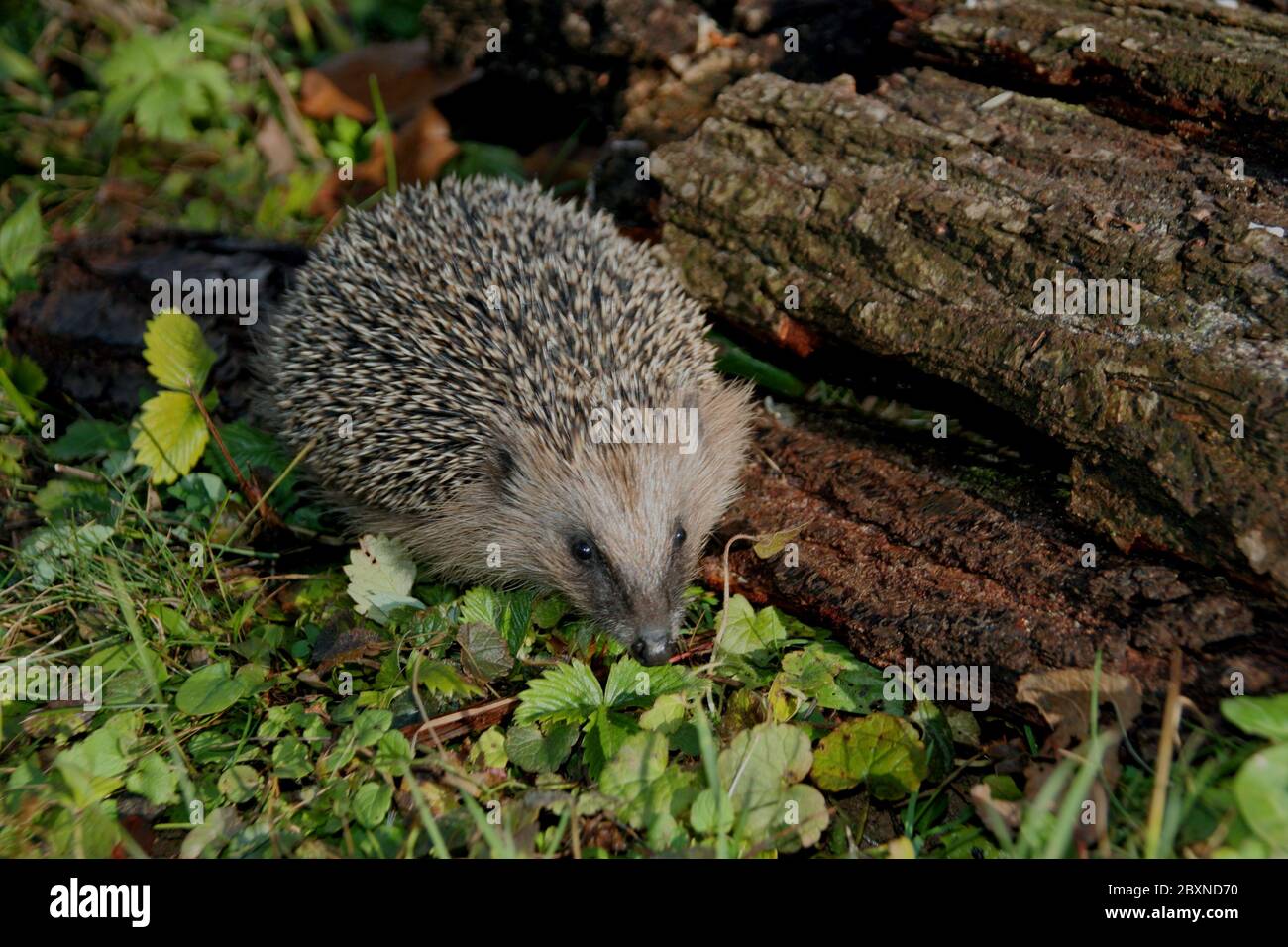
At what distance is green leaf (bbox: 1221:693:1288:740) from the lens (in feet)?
10.2

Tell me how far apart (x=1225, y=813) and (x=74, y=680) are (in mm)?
4476

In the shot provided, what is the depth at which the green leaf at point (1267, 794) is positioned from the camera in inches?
115

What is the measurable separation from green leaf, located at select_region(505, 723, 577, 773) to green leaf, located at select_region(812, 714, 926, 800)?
0.98m

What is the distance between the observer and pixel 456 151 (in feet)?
25.5

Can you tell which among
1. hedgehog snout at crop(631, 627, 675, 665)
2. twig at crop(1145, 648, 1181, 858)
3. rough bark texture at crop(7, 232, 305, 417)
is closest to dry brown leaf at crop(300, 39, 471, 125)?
rough bark texture at crop(7, 232, 305, 417)

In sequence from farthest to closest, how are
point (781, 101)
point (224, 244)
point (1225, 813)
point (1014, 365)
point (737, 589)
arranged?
point (224, 244) → point (781, 101) → point (737, 589) → point (1014, 365) → point (1225, 813)

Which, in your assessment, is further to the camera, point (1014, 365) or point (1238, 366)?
point (1014, 365)

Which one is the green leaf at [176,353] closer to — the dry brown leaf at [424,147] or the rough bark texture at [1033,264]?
the rough bark texture at [1033,264]

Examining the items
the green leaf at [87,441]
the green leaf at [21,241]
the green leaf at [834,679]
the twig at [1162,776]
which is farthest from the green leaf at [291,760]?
the green leaf at [21,241]

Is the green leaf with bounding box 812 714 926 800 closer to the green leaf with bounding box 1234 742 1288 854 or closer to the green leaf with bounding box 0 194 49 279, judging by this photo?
the green leaf with bounding box 1234 742 1288 854

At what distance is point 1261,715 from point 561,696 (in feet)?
8.08

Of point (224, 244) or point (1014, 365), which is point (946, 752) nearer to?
point (1014, 365)

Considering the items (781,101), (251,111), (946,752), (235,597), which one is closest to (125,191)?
(251,111)

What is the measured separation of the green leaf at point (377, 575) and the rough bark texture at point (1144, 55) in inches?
151
